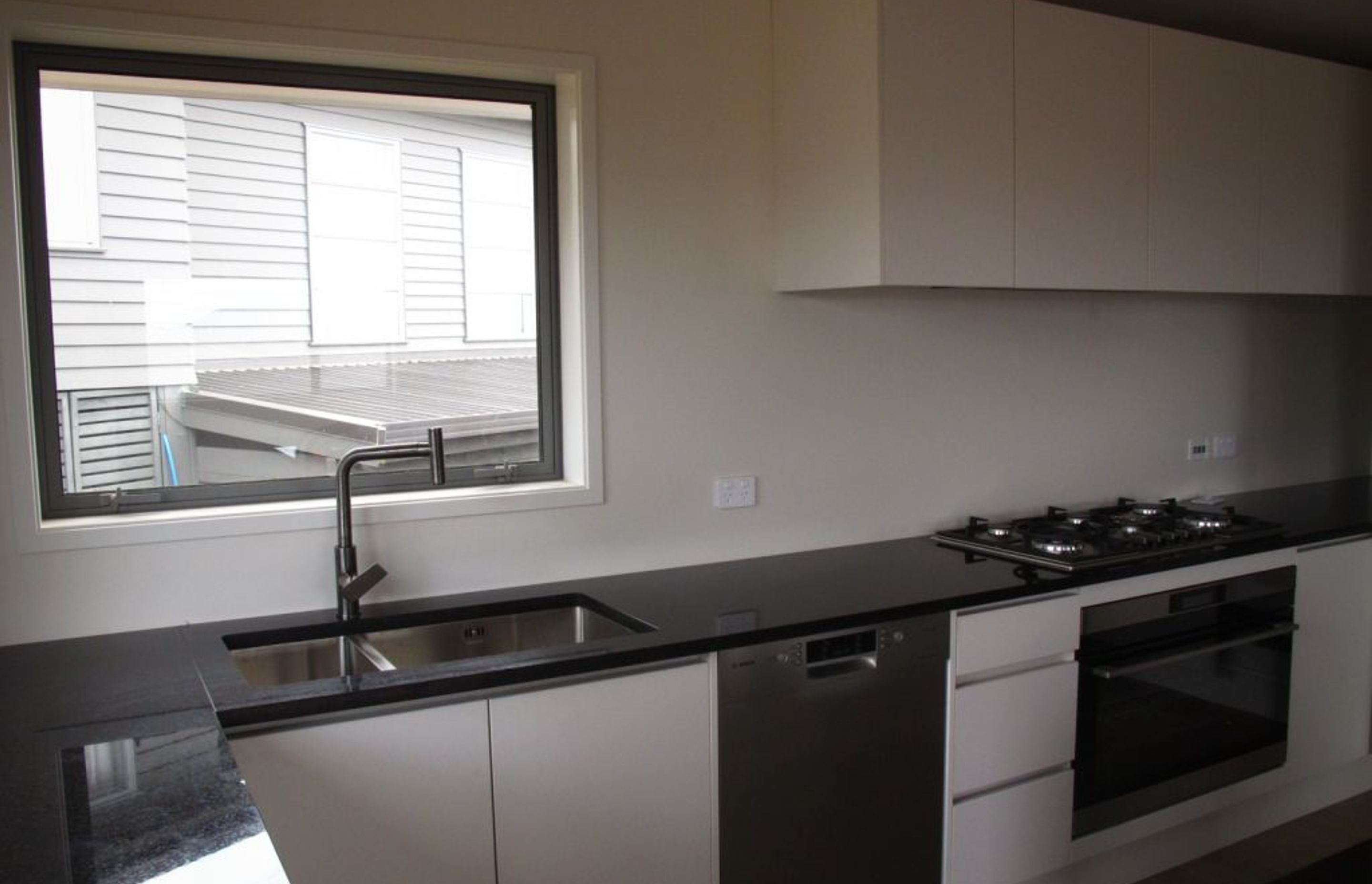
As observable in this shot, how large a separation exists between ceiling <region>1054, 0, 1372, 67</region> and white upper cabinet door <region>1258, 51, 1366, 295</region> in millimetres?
130

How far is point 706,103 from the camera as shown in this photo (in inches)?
113

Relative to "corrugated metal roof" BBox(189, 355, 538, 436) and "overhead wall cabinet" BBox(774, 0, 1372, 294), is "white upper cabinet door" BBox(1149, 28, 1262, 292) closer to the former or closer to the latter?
"overhead wall cabinet" BBox(774, 0, 1372, 294)

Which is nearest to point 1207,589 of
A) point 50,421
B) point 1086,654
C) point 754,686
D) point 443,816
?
point 1086,654

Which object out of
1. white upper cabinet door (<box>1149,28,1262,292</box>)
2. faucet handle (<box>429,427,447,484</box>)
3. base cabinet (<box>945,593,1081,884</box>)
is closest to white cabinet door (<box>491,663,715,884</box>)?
faucet handle (<box>429,427,447,484</box>)

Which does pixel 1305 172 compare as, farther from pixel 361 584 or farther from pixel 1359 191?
pixel 361 584

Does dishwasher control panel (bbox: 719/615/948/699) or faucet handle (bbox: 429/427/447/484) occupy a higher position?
faucet handle (bbox: 429/427/447/484)

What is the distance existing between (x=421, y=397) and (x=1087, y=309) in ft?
7.17

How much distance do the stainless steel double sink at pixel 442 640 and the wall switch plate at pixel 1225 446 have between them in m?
2.59

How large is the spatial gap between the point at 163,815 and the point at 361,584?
1003mm

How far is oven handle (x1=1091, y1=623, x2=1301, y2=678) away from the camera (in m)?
2.85

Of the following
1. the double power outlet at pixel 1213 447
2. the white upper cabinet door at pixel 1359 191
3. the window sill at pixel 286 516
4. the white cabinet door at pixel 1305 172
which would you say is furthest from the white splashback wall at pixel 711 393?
the white upper cabinet door at pixel 1359 191

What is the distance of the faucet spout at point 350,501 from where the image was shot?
2.41 m

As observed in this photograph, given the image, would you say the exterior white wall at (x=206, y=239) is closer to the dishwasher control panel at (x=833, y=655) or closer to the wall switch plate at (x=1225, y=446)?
the dishwasher control panel at (x=833, y=655)

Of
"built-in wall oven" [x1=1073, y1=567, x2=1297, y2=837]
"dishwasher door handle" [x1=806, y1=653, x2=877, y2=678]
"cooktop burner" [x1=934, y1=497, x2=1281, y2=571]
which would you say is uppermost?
"cooktop burner" [x1=934, y1=497, x2=1281, y2=571]
